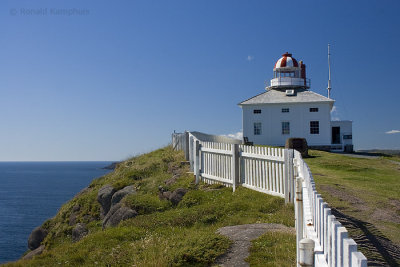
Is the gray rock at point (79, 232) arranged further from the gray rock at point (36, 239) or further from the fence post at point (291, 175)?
the fence post at point (291, 175)

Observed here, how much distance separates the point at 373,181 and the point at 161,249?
999 centimetres

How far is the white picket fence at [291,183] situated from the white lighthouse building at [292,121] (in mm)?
16594

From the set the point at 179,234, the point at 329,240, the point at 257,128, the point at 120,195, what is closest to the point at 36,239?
the point at 120,195

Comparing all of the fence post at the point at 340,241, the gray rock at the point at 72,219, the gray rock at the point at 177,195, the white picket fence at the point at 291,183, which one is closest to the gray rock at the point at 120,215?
the gray rock at the point at 177,195

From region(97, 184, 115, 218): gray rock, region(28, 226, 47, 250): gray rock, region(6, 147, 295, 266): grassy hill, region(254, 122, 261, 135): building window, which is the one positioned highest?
region(254, 122, 261, 135): building window

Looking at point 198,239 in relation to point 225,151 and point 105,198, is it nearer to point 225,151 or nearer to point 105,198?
point 225,151

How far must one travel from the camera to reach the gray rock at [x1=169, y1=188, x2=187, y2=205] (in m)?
12.3

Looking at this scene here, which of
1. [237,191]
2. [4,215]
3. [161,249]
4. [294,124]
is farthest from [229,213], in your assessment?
[4,215]

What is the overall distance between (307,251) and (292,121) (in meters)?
31.5

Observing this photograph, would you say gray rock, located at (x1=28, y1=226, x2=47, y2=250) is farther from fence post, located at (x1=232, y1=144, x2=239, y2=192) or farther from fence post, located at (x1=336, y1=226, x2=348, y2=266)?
fence post, located at (x1=336, y1=226, x2=348, y2=266)

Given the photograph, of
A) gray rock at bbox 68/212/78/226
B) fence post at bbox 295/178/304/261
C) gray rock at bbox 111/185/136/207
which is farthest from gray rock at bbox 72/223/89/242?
fence post at bbox 295/178/304/261

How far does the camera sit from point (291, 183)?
9.62m

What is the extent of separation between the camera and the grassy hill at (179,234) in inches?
255

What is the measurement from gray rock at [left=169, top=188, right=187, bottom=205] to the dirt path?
4249mm
